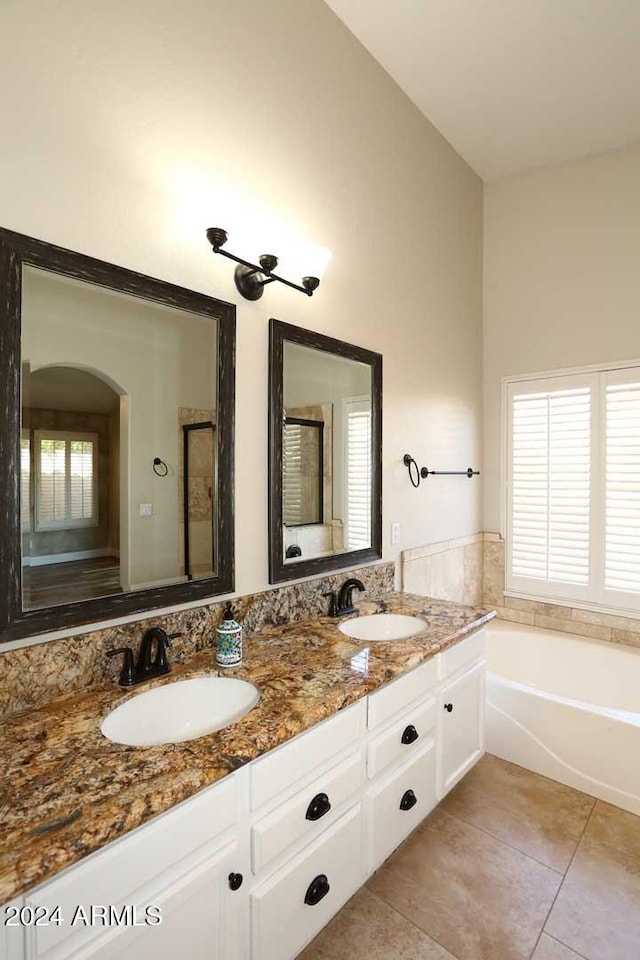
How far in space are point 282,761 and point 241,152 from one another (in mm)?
1962

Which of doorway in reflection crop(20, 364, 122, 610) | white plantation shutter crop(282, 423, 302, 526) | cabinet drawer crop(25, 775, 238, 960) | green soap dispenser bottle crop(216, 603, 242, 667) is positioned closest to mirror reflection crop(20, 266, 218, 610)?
doorway in reflection crop(20, 364, 122, 610)

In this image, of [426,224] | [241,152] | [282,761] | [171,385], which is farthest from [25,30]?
[426,224]

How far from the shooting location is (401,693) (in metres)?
1.65

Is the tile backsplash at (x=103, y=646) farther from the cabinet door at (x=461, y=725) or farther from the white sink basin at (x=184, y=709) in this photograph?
the cabinet door at (x=461, y=725)

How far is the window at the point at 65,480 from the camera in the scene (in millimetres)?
1255

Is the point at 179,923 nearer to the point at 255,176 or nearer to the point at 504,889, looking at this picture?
the point at 504,889

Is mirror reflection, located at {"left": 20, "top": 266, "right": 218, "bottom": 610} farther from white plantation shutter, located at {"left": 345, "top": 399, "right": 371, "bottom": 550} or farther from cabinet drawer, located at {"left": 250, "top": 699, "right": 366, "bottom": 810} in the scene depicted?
white plantation shutter, located at {"left": 345, "top": 399, "right": 371, "bottom": 550}

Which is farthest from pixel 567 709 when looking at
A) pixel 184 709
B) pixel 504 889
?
pixel 184 709

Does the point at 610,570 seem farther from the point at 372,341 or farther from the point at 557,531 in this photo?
the point at 372,341

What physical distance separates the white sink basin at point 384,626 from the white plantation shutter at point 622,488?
5.45 ft

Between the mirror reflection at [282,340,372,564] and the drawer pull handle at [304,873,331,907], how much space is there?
98cm

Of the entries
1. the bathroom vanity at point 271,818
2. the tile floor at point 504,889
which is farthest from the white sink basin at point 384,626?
the tile floor at point 504,889

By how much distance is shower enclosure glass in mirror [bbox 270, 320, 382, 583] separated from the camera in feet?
6.19

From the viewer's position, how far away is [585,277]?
3105mm
